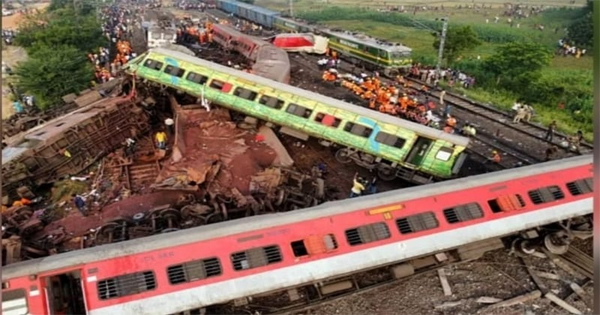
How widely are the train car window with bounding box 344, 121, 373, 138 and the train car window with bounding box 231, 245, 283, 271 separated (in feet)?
29.5

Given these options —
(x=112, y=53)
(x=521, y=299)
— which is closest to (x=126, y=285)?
(x=521, y=299)

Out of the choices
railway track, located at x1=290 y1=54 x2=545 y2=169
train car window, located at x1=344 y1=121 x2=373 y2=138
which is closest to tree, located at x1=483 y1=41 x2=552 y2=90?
railway track, located at x1=290 y1=54 x2=545 y2=169

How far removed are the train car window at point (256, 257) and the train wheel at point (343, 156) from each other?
31.5 feet

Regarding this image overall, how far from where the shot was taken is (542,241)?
14555 mm

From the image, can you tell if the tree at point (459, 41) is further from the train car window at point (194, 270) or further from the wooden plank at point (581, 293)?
the train car window at point (194, 270)

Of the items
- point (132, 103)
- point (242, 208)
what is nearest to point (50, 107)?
point (132, 103)

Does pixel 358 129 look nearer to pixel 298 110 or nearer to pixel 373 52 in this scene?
pixel 298 110

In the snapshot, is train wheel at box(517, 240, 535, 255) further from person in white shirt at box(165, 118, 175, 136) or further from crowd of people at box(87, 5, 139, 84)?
crowd of people at box(87, 5, 139, 84)

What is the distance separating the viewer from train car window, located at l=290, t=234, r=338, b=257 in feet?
37.5

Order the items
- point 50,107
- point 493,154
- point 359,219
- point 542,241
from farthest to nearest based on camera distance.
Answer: point 50,107
point 493,154
point 542,241
point 359,219

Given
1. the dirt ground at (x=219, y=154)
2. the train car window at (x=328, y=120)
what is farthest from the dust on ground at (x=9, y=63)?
the train car window at (x=328, y=120)

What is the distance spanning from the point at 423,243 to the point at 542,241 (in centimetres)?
505

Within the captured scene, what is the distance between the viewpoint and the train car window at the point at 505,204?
1336 cm

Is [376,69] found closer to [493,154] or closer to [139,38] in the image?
[493,154]
